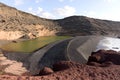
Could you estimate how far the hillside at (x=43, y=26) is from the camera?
82812mm

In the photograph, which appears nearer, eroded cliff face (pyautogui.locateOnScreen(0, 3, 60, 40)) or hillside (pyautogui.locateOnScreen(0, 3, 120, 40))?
eroded cliff face (pyautogui.locateOnScreen(0, 3, 60, 40))

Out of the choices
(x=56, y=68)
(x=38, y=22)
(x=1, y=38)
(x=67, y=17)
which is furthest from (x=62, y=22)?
(x=56, y=68)

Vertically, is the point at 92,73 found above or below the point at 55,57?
above

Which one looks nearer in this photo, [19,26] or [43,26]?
[19,26]

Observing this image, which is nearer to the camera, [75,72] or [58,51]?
[75,72]

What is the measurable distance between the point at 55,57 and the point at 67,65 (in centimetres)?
2005

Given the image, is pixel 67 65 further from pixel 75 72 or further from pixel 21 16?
pixel 21 16

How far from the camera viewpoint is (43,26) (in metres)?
110

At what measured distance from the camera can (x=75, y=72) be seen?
13.3 metres

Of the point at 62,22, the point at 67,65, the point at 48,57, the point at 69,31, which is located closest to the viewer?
the point at 67,65

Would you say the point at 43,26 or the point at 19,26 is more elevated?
the point at 19,26

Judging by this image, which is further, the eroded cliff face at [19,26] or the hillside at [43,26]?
the hillside at [43,26]

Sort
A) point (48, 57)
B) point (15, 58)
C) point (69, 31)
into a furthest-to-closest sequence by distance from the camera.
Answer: point (69, 31) < point (15, 58) < point (48, 57)

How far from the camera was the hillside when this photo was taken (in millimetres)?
82812
